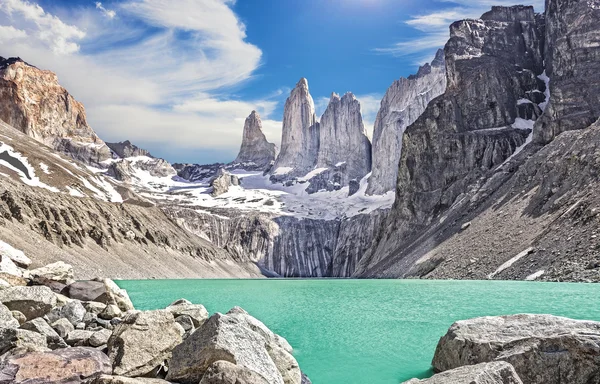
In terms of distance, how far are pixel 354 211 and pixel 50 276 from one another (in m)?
172

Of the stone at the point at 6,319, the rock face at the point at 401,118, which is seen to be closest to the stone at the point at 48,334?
the stone at the point at 6,319

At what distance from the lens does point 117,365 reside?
9.88 metres

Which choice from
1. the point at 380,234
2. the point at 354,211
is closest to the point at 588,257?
the point at 380,234

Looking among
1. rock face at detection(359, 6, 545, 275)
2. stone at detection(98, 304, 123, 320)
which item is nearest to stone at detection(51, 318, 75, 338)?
stone at detection(98, 304, 123, 320)

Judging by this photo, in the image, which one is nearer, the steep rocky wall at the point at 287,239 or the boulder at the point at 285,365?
the boulder at the point at 285,365

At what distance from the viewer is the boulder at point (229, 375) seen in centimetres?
758

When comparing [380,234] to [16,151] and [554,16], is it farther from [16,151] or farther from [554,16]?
[16,151]

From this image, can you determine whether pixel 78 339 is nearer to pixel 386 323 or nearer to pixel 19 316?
pixel 19 316

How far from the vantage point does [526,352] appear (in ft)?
34.4

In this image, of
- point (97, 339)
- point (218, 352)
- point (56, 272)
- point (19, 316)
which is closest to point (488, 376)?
point (218, 352)

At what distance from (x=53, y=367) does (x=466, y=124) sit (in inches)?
4264

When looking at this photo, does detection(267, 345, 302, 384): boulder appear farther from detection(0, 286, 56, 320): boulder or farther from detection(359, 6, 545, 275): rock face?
detection(359, 6, 545, 275): rock face

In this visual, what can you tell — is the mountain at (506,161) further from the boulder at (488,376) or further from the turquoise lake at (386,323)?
the boulder at (488,376)

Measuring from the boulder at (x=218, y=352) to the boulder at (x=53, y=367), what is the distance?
1.50m
